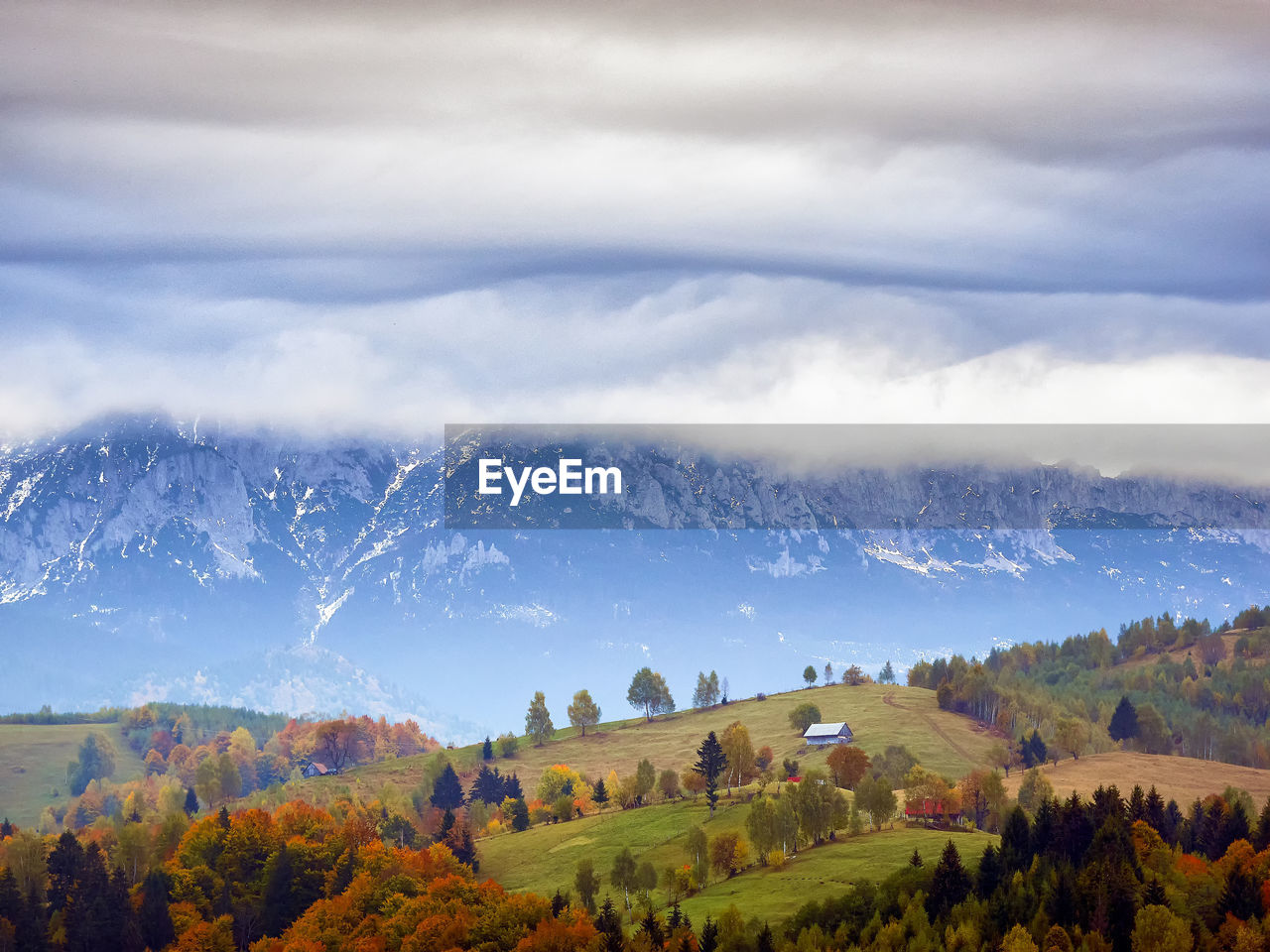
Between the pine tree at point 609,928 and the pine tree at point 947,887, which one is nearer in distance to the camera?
the pine tree at point 609,928

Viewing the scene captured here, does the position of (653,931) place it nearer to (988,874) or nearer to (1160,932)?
(988,874)

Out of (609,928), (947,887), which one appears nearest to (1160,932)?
(947,887)

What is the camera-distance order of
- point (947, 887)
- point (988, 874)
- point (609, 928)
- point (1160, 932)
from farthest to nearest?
point (988, 874), point (609, 928), point (947, 887), point (1160, 932)

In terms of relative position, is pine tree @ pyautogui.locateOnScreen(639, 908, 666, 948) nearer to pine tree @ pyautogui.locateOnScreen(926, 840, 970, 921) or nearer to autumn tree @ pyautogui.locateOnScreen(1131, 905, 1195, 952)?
pine tree @ pyautogui.locateOnScreen(926, 840, 970, 921)

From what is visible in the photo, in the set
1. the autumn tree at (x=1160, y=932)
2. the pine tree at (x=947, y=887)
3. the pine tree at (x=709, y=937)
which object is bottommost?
the autumn tree at (x=1160, y=932)

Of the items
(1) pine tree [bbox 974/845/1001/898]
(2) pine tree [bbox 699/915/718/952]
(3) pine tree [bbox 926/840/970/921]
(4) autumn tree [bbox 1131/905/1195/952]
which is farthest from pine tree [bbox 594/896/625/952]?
(4) autumn tree [bbox 1131/905/1195/952]

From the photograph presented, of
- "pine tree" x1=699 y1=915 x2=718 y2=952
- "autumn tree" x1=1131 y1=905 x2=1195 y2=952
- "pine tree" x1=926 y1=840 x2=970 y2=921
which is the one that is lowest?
"autumn tree" x1=1131 y1=905 x2=1195 y2=952

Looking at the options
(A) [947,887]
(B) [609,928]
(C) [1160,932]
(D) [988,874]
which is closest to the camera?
(C) [1160,932]

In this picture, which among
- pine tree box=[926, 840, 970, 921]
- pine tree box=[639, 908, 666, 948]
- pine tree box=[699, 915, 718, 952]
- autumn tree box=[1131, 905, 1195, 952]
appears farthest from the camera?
pine tree box=[926, 840, 970, 921]

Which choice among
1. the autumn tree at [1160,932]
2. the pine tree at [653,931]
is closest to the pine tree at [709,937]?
the pine tree at [653,931]

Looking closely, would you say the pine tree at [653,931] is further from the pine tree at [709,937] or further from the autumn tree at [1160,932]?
the autumn tree at [1160,932]

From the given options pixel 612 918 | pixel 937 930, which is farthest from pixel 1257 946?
pixel 612 918

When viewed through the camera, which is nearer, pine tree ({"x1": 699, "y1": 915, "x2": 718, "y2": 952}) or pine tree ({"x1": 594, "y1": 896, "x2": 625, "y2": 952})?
pine tree ({"x1": 699, "y1": 915, "x2": 718, "y2": 952})

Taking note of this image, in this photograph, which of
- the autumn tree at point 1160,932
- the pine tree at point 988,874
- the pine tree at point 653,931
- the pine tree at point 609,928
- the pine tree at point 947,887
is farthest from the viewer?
the pine tree at point 988,874
